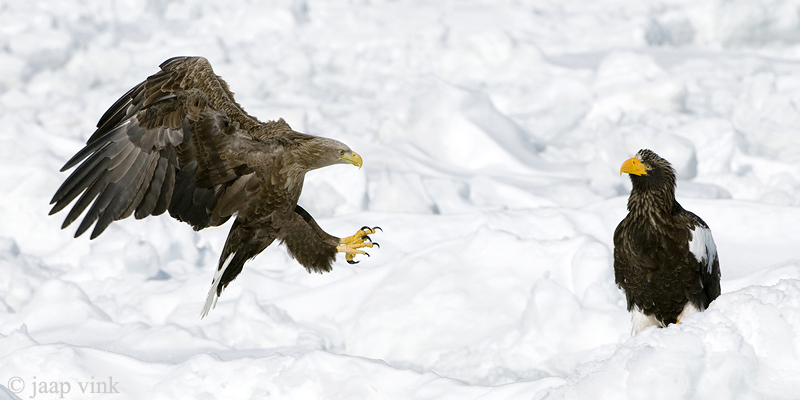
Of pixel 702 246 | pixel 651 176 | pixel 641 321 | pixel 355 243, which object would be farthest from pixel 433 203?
pixel 702 246

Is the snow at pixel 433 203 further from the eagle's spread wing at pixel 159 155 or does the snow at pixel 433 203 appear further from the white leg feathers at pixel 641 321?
the eagle's spread wing at pixel 159 155

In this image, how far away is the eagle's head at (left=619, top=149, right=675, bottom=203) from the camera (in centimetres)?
407

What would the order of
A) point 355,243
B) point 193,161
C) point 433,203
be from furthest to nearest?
point 433,203
point 355,243
point 193,161

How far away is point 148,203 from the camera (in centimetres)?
404

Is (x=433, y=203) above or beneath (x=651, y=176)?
beneath

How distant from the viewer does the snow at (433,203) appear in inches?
139

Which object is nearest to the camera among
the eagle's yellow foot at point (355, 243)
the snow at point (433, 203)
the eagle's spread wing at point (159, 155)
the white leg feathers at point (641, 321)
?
the snow at point (433, 203)

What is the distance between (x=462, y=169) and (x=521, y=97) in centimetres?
253

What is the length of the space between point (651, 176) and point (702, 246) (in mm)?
414

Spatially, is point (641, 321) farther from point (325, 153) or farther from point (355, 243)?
point (325, 153)

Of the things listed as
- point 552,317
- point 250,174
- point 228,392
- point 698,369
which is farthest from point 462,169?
point 698,369

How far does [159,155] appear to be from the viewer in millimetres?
4082

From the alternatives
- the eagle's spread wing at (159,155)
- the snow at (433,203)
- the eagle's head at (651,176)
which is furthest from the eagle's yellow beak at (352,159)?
the eagle's head at (651,176)

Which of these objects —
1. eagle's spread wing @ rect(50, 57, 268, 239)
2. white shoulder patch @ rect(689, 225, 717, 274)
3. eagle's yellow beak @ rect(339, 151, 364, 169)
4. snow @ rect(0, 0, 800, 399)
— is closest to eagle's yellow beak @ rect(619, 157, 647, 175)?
white shoulder patch @ rect(689, 225, 717, 274)
